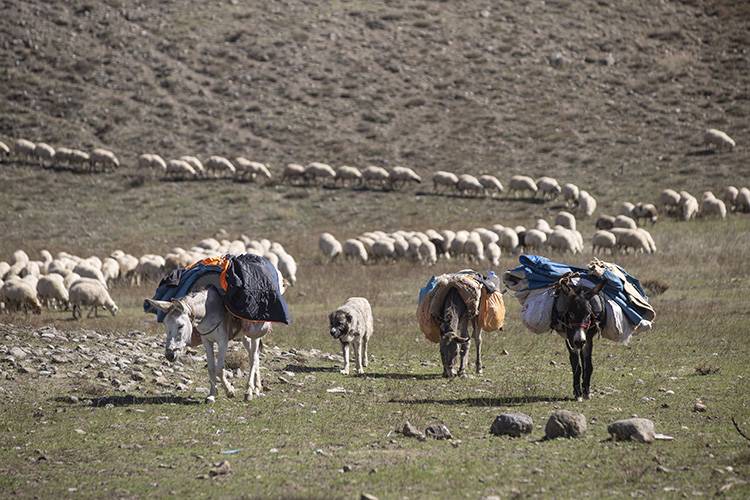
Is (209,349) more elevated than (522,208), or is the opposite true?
(209,349)

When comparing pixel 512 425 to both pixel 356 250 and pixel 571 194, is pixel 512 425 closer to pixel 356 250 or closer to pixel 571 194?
pixel 356 250

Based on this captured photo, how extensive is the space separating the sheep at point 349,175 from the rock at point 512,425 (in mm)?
42691

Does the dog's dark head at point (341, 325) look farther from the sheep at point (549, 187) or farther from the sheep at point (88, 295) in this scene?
the sheep at point (549, 187)

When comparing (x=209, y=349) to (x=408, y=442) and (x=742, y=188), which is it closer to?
(x=408, y=442)

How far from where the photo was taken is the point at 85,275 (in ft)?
105

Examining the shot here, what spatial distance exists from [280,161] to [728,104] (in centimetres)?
2879

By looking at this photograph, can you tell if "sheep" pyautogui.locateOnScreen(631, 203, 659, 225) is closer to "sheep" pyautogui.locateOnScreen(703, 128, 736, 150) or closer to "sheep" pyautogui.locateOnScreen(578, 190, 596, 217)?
"sheep" pyautogui.locateOnScreen(578, 190, 596, 217)

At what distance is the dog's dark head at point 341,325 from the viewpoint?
18547 millimetres

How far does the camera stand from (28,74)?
214ft

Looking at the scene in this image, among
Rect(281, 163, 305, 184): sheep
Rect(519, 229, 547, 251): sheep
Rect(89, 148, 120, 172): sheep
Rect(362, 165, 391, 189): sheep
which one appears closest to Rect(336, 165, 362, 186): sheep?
Rect(362, 165, 391, 189): sheep

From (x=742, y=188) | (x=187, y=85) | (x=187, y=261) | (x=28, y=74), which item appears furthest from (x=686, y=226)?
(x=28, y=74)

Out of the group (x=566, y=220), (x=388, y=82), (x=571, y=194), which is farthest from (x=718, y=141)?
(x=388, y=82)

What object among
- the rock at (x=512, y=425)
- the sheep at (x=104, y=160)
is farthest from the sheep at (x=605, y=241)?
the sheep at (x=104, y=160)

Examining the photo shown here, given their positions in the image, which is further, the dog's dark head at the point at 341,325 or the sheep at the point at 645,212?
the sheep at the point at 645,212
